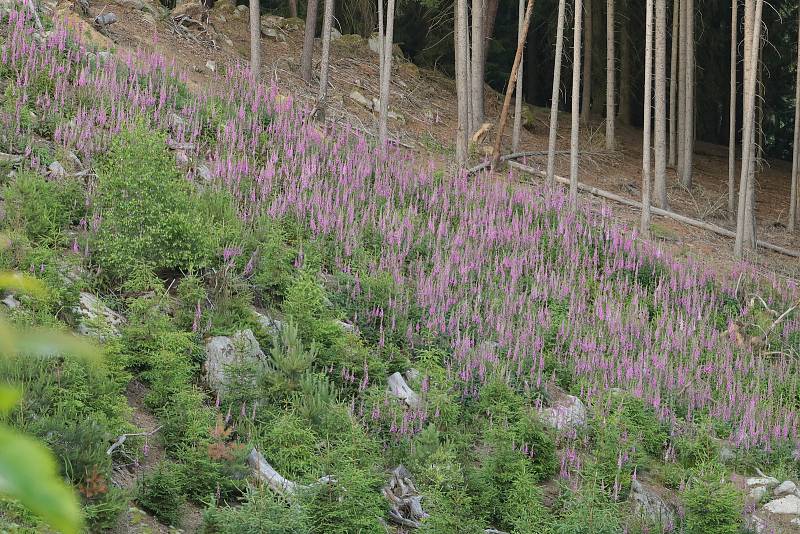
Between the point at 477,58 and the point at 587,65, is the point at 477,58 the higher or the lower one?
the higher one

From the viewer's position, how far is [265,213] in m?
11.9

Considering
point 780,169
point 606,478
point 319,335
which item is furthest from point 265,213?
point 780,169

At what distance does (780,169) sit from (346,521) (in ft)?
102

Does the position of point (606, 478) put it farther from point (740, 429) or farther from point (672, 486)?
point (740, 429)

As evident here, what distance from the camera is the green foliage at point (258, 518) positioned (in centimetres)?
593

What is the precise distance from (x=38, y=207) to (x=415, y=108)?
1773 centimetres

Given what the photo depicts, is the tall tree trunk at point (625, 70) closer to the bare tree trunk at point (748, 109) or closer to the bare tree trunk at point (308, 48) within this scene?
the bare tree trunk at point (748, 109)

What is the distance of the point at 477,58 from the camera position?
22.3 meters

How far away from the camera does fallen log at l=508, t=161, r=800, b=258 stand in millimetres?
20781

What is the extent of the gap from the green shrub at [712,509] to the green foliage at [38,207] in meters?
7.04

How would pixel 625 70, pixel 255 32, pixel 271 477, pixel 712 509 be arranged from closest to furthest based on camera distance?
pixel 271 477 → pixel 712 509 → pixel 255 32 → pixel 625 70

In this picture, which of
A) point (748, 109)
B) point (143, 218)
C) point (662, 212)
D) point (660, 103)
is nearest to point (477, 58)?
point (660, 103)

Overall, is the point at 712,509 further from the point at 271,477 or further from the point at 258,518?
the point at 258,518

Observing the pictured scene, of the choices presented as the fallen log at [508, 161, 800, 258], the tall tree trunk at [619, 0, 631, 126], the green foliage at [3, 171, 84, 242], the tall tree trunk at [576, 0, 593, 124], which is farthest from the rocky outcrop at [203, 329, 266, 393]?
the tall tree trunk at [619, 0, 631, 126]
